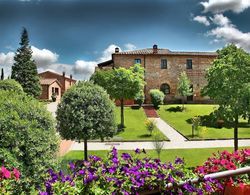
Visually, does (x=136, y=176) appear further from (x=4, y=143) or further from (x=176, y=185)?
(x=4, y=143)

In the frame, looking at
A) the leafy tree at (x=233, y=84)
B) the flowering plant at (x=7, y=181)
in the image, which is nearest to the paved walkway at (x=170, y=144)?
the leafy tree at (x=233, y=84)

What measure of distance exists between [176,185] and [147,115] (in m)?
35.3

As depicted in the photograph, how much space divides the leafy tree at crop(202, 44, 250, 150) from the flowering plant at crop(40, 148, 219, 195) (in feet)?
48.3

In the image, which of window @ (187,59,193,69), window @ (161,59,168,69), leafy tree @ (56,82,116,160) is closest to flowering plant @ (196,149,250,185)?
leafy tree @ (56,82,116,160)

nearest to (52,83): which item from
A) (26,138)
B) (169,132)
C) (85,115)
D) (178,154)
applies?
(169,132)

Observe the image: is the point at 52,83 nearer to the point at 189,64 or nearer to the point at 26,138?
the point at 189,64

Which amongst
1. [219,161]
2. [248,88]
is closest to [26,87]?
[248,88]

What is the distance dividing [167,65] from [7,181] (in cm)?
4849

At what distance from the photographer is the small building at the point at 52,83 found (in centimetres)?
6456

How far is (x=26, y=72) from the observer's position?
54.2m

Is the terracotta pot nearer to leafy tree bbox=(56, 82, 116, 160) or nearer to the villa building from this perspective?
leafy tree bbox=(56, 82, 116, 160)

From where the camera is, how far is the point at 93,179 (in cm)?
371

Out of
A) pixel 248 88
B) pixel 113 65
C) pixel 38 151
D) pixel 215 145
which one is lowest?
pixel 215 145

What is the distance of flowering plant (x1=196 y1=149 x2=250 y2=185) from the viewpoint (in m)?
4.59
